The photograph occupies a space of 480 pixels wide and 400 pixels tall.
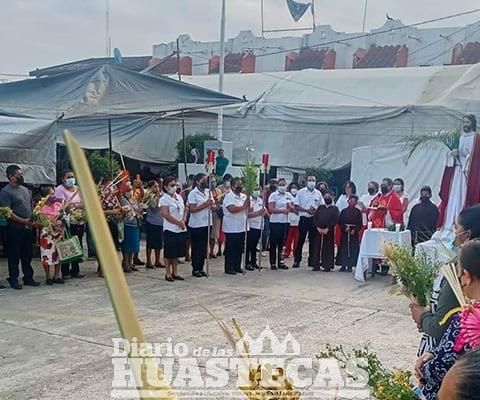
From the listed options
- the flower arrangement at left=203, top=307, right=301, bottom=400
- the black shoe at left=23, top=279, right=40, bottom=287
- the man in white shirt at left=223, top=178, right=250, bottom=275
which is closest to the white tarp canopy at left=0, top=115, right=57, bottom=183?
the black shoe at left=23, top=279, right=40, bottom=287

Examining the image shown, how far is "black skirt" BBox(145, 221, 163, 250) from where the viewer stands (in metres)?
9.91

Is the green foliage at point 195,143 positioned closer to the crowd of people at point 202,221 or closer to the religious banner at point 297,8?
the crowd of people at point 202,221

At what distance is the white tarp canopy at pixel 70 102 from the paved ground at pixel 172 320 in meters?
1.96

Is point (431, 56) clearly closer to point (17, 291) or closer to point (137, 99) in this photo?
point (137, 99)

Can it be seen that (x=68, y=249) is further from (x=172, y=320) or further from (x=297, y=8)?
(x=297, y=8)

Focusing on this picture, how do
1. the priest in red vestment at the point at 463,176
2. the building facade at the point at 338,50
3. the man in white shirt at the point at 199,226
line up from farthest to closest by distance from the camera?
the building facade at the point at 338,50 → the man in white shirt at the point at 199,226 → the priest in red vestment at the point at 463,176

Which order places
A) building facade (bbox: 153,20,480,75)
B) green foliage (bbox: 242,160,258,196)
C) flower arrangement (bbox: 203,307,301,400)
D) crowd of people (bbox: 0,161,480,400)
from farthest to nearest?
building facade (bbox: 153,20,480,75), green foliage (bbox: 242,160,258,196), crowd of people (bbox: 0,161,480,400), flower arrangement (bbox: 203,307,301,400)

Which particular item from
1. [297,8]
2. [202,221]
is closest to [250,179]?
[202,221]

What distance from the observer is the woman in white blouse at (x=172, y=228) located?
349 inches

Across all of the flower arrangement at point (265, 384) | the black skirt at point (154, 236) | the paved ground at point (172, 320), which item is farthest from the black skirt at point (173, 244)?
the flower arrangement at point (265, 384)

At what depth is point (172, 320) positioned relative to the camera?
6695 millimetres

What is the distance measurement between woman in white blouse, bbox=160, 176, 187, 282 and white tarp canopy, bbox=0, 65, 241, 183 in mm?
1528

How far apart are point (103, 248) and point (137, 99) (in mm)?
9266

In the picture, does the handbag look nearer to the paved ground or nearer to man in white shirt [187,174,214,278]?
the paved ground
